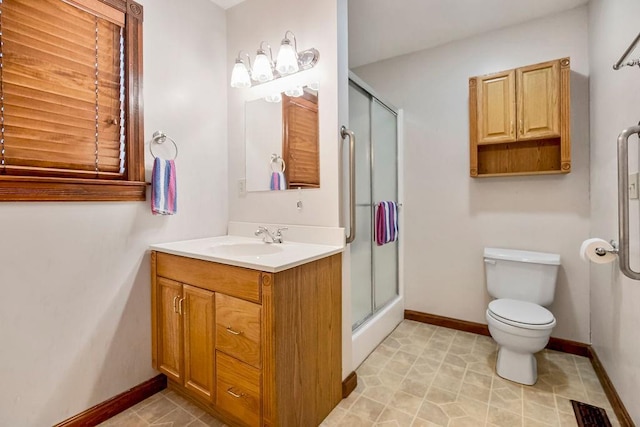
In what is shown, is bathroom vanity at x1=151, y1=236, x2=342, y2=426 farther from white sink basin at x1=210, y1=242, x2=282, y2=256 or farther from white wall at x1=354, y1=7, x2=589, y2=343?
white wall at x1=354, y1=7, x2=589, y2=343

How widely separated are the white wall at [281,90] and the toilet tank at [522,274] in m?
1.35

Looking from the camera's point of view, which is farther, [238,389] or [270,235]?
[270,235]

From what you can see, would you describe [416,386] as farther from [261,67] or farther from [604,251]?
[261,67]

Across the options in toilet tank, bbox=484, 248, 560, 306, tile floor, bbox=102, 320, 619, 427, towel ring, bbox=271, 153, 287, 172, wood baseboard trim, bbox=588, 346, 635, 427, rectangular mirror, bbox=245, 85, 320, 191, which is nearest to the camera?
wood baseboard trim, bbox=588, 346, 635, 427

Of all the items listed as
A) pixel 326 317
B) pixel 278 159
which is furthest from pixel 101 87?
pixel 326 317

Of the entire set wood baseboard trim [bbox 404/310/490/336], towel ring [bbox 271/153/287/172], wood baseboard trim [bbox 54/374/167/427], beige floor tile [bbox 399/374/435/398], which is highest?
towel ring [bbox 271/153/287/172]

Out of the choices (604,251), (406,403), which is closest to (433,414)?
(406,403)

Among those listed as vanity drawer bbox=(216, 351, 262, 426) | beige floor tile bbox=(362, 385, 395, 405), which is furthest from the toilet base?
vanity drawer bbox=(216, 351, 262, 426)

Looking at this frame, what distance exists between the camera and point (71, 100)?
4.71 feet

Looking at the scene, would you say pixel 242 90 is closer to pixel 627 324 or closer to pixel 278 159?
pixel 278 159

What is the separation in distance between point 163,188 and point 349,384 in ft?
4.97

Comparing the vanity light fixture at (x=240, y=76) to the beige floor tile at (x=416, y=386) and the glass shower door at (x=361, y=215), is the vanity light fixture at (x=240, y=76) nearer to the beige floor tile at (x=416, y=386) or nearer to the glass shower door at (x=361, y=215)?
the glass shower door at (x=361, y=215)

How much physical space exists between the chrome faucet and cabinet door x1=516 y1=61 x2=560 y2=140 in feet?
5.89

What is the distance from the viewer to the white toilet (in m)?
1.70
